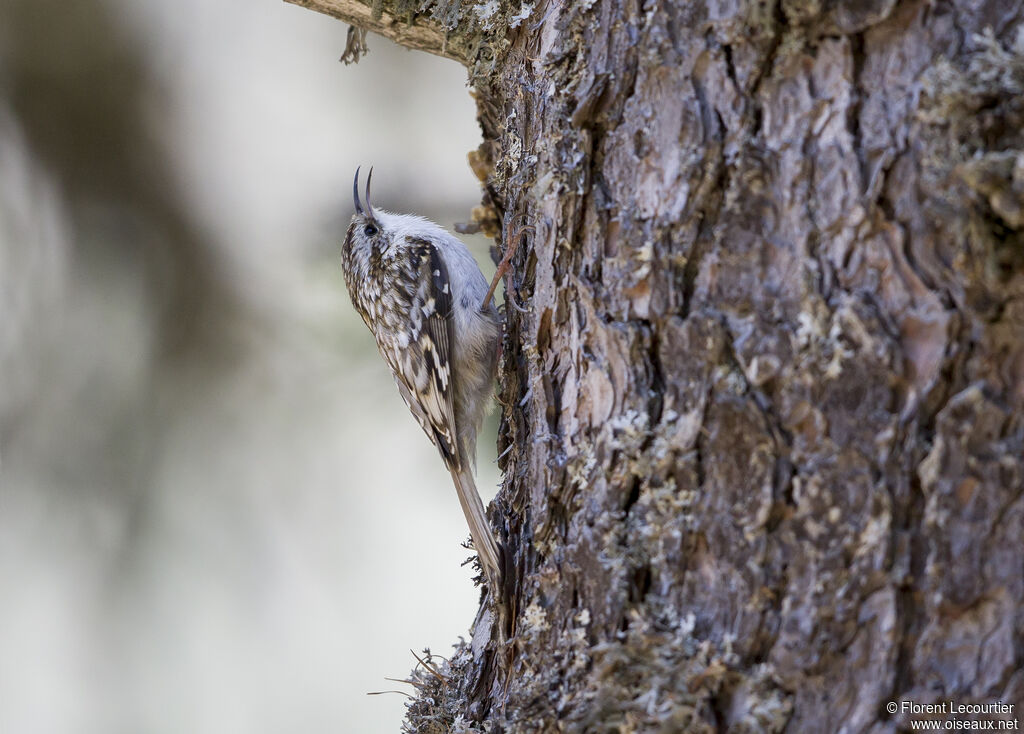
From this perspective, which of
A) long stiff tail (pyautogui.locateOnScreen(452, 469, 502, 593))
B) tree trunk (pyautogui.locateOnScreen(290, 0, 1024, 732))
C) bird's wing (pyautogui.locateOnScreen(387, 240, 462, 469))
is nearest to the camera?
tree trunk (pyautogui.locateOnScreen(290, 0, 1024, 732))

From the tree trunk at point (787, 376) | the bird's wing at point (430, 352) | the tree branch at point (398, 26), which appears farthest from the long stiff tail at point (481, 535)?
the tree branch at point (398, 26)

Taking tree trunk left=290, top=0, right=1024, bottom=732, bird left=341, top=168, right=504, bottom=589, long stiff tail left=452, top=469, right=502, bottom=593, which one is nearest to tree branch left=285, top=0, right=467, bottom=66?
bird left=341, top=168, right=504, bottom=589

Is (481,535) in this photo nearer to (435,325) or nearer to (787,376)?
(787,376)

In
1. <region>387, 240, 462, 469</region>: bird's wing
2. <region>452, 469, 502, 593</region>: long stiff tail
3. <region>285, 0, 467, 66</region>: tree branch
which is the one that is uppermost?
<region>285, 0, 467, 66</region>: tree branch

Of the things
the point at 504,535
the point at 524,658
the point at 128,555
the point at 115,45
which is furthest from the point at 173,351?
the point at 524,658

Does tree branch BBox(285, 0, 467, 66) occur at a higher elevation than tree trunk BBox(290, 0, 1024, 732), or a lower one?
higher

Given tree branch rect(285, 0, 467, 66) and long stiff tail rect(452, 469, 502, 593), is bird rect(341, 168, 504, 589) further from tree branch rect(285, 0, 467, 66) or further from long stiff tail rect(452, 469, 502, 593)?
→ tree branch rect(285, 0, 467, 66)

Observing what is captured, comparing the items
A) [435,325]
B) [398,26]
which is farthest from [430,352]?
[398,26]
